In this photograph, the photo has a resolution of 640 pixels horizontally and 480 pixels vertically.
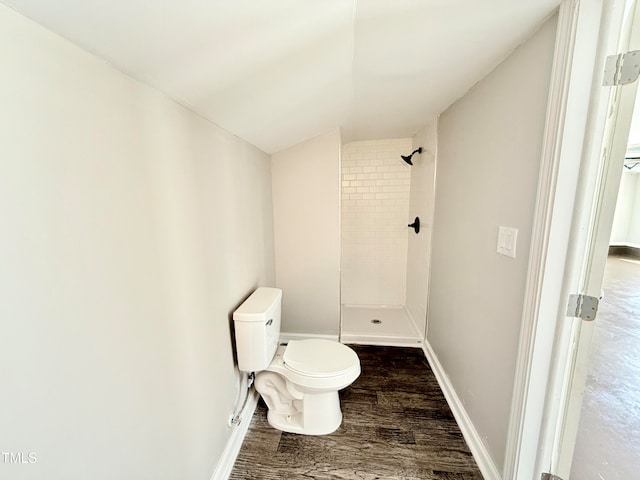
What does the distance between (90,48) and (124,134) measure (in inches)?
7.9

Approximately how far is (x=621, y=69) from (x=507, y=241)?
67 cm

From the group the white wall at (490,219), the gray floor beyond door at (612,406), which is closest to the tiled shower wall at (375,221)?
the white wall at (490,219)

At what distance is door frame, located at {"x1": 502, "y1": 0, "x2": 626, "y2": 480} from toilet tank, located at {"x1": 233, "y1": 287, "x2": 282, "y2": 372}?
3.91 ft

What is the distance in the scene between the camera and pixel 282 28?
2.74 ft

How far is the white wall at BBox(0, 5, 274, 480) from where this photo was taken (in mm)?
514

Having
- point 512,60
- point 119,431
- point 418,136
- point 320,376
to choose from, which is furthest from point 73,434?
point 418,136

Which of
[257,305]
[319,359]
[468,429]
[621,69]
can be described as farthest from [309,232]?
[621,69]

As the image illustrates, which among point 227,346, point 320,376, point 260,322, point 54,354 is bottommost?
point 320,376

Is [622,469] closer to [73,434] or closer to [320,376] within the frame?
[320,376]

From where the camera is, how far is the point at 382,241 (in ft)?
10.4

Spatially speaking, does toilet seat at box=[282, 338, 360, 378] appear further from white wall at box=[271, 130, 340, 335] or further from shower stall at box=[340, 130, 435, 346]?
shower stall at box=[340, 130, 435, 346]

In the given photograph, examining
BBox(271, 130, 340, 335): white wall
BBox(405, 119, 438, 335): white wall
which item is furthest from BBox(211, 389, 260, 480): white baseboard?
BBox(405, 119, 438, 335): white wall

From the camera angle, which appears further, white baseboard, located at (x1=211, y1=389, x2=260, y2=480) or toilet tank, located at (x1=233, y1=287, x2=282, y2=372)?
toilet tank, located at (x1=233, y1=287, x2=282, y2=372)

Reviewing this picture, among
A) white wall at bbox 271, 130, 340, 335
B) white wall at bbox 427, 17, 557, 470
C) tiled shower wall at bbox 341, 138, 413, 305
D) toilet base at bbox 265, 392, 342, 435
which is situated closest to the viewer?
white wall at bbox 427, 17, 557, 470
